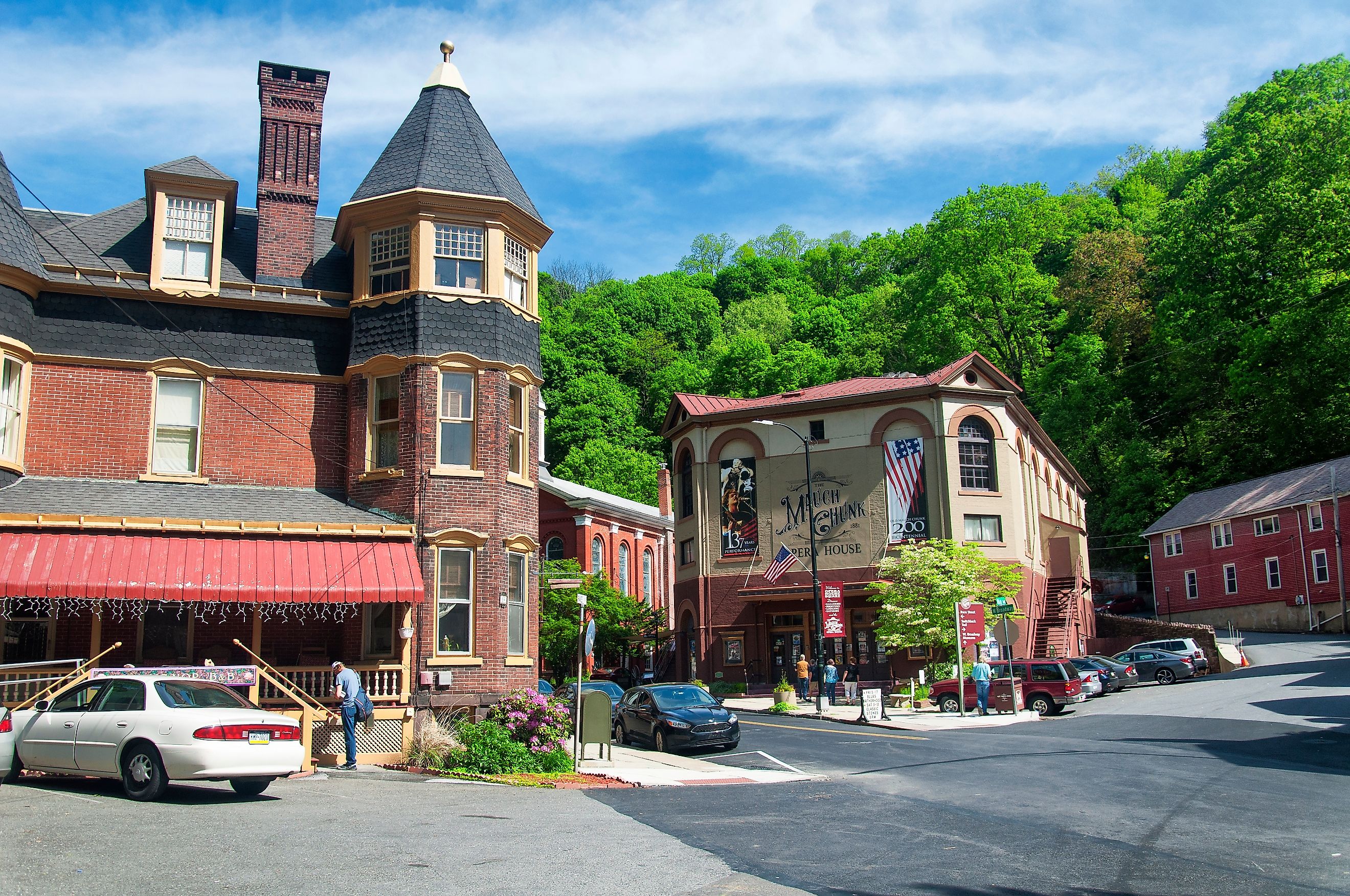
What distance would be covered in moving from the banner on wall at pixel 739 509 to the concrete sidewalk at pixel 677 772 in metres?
21.0

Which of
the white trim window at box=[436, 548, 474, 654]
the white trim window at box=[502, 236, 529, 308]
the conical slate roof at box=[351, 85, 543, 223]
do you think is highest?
the conical slate roof at box=[351, 85, 543, 223]

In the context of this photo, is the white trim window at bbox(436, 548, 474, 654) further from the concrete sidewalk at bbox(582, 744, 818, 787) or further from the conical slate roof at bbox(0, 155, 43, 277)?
the conical slate roof at bbox(0, 155, 43, 277)

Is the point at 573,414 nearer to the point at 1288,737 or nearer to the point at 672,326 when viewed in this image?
the point at 672,326

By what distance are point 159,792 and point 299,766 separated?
1.55 metres

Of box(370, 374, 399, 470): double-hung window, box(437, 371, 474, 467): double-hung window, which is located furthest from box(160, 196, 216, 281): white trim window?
box(437, 371, 474, 467): double-hung window

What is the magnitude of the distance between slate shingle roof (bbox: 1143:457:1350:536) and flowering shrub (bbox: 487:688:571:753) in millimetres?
44733

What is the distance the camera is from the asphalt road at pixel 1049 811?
31.3 feet

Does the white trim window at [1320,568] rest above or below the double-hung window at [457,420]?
below

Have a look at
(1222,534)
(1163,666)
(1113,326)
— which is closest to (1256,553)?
(1222,534)

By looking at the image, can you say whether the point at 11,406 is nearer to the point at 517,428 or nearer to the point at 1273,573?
the point at 517,428

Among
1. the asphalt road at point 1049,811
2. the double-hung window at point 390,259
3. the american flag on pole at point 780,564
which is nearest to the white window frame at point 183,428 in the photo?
the double-hung window at point 390,259

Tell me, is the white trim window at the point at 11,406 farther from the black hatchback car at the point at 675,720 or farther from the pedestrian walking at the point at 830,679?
the pedestrian walking at the point at 830,679

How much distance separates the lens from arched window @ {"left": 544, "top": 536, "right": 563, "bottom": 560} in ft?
188

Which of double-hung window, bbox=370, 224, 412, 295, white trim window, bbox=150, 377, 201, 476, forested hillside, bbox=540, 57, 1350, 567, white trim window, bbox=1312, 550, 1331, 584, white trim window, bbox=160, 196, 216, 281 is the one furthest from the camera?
forested hillside, bbox=540, 57, 1350, 567
